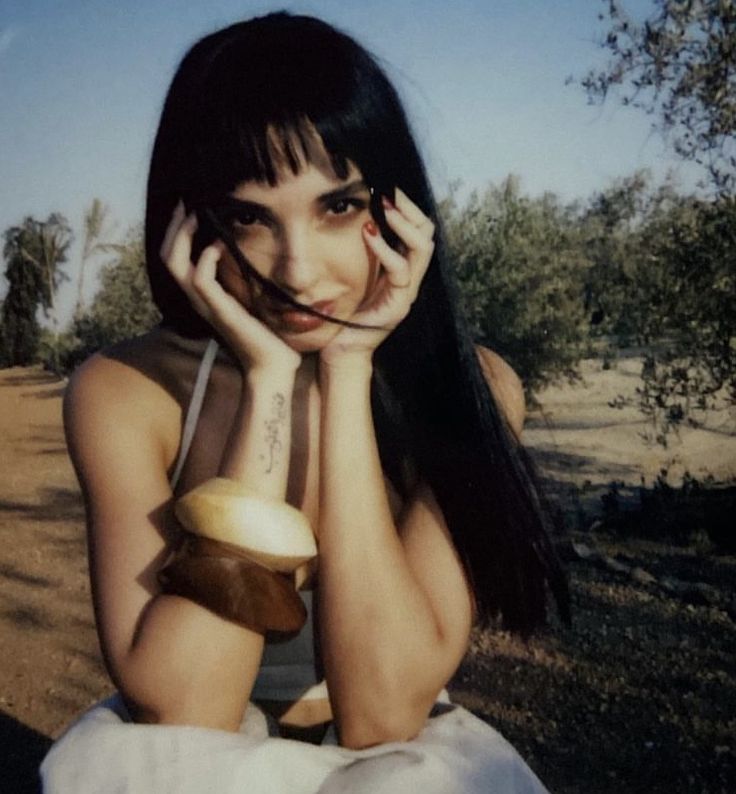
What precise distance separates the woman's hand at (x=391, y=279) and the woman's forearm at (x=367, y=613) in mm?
197

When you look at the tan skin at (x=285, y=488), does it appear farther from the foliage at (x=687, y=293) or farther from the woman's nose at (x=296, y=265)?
the foliage at (x=687, y=293)

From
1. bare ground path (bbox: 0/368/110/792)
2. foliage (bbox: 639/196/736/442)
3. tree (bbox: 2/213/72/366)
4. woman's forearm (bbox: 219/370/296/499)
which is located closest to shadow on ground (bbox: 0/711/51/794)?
bare ground path (bbox: 0/368/110/792)

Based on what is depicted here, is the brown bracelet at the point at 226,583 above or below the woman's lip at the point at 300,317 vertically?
below

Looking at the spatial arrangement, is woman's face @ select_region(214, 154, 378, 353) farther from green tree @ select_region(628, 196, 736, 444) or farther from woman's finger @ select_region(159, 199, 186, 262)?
green tree @ select_region(628, 196, 736, 444)

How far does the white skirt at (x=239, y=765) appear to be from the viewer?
1.43 m

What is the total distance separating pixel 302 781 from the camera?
1.48 m

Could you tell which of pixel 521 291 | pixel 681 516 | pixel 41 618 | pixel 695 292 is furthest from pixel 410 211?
pixel 521 291

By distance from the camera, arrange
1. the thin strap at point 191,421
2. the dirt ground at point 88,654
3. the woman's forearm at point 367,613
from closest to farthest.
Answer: the woman's forearm at point 367,613
the thin strap at point 191,421
the dirt ground at point 88,654

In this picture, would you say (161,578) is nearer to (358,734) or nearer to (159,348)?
(358,734)

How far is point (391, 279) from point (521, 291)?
13268 millimetres

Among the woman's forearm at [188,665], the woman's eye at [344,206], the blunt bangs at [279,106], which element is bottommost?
the woman's forearm at [188,665]

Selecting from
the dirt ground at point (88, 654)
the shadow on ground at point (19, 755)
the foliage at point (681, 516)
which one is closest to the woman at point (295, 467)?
the dirt ground at point (88, 654)

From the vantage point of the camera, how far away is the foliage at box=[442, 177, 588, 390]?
48.3 ft

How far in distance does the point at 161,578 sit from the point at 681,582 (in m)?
5.79
